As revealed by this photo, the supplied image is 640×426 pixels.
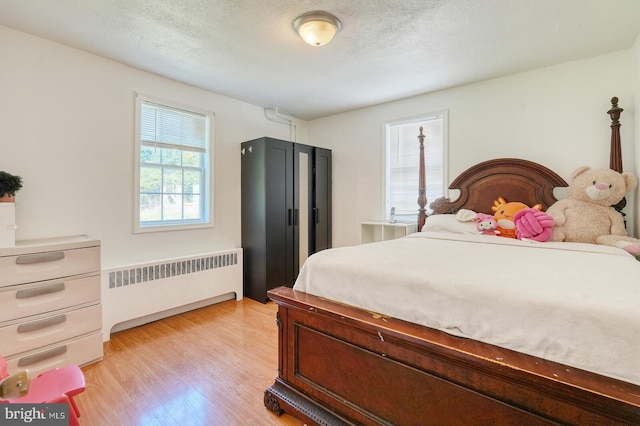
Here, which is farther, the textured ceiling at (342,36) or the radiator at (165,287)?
the radiator at (165,287)

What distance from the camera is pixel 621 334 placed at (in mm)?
858

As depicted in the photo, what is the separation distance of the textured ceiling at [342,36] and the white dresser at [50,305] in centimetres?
160

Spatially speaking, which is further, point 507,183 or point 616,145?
point 507,183

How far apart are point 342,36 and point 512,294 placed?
211 cm

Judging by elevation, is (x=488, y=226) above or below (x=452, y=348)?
above

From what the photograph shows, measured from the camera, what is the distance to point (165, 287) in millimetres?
2955

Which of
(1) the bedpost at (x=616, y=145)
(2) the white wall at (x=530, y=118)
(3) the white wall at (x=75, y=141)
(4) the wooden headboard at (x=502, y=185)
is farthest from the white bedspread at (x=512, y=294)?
(3) the white wall at (x=75, y=141)

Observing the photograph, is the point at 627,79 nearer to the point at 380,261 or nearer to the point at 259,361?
the point at 380,261

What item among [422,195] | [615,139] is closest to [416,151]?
[422,195]

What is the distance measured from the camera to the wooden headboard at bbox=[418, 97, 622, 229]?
8.11 feet

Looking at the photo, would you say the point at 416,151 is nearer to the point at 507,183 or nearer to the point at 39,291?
the point at 507,183

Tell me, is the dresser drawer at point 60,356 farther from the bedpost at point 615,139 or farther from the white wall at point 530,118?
the bedpost at point 615,139

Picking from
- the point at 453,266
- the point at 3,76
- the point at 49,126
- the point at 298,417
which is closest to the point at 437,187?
Answer: the point at 453,266

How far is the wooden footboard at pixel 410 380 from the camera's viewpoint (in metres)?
0.87
